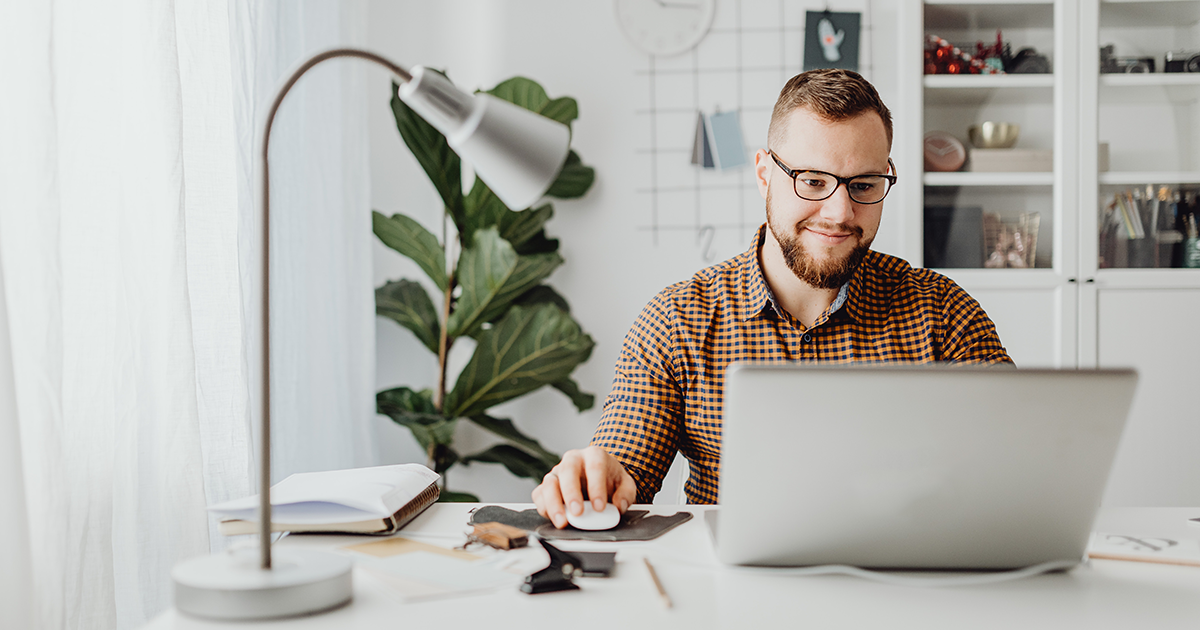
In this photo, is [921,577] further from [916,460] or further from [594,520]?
[594,520]

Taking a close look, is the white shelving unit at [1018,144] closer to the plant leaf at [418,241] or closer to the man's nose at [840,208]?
the man's nose at [840,208]

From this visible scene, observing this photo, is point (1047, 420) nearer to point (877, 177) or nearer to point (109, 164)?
point (877, 177)

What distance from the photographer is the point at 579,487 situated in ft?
3.37

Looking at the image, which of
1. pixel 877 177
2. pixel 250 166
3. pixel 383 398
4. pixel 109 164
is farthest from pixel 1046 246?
pixel 109 164

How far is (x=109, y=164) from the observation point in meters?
1.24

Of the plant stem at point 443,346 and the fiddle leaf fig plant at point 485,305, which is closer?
the fiddle leaf fig plant at point 485,305

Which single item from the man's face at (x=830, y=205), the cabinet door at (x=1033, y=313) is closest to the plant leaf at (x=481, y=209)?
the man's face at (x=830, y=205)

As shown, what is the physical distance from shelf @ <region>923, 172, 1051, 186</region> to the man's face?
45.3 inches

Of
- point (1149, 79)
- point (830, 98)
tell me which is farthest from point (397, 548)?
point (1149, 79)

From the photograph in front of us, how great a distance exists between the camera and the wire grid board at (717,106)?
264cm

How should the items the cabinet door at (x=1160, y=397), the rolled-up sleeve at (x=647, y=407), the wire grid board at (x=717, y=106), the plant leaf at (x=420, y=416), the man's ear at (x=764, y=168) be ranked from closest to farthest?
the rolled-up sleeve at (x=647, y=407) → the man's ear at (x=764, y=168) → the plant leaf at (x=420, y=416) → the cabinet door at (x=1160, y=397) → the wire grid board at (x=717, y=106)

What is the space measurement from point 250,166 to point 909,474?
1.36m

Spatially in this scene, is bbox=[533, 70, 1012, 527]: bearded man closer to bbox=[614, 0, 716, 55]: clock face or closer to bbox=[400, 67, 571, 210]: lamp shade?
bbox=[400, 67, 571, 210]: lamp shade

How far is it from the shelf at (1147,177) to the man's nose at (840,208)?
1474mm
